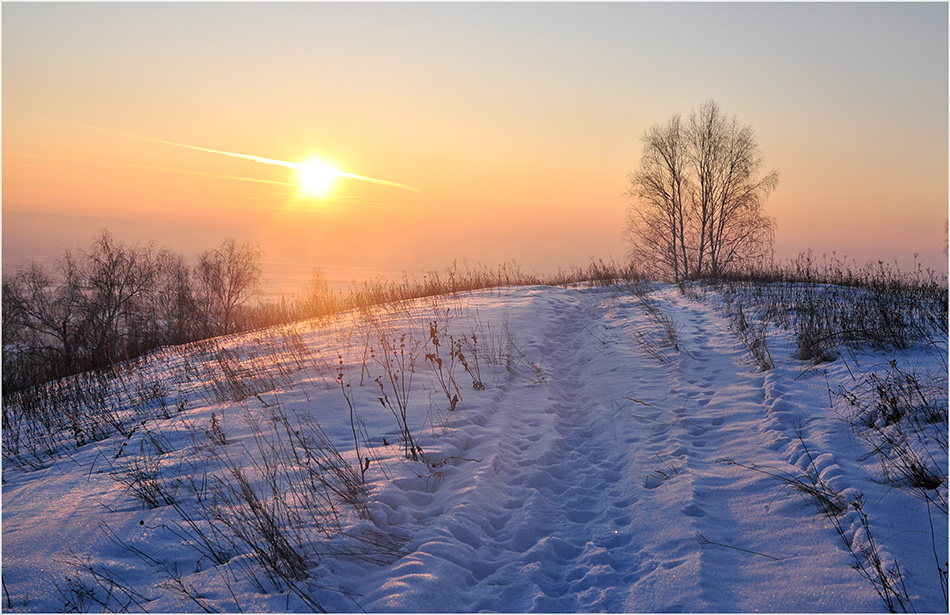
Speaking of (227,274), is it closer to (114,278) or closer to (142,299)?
(142,299)

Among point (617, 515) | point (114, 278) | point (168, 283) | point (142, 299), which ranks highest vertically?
point (114, 278)

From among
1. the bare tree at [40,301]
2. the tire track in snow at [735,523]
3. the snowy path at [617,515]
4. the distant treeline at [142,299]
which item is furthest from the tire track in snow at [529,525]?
the bare tree at [40,301]

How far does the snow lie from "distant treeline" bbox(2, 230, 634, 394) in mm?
7394

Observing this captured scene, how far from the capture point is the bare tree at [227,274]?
50866 mm

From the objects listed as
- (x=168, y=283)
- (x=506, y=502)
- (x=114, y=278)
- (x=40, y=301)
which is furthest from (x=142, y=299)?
(x=506, y=502)

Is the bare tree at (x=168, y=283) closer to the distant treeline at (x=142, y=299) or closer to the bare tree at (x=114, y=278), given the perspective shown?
the distant treeline at (x=142, y=299)

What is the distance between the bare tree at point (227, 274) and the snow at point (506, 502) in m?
49.7

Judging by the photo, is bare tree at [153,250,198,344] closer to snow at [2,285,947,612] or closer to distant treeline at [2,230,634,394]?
distant treeline at [2,230,634,394]

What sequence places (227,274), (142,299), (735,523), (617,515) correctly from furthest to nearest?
(227,274) < (142,299) < (617,515) < (735,523)

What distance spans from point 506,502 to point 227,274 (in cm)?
5517

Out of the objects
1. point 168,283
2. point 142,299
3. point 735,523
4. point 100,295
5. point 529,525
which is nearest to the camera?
point 735,523

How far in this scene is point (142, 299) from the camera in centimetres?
4431

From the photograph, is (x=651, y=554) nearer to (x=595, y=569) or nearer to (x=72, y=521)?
(x=595, y=569)

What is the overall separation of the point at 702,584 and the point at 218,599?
2.74 meters
